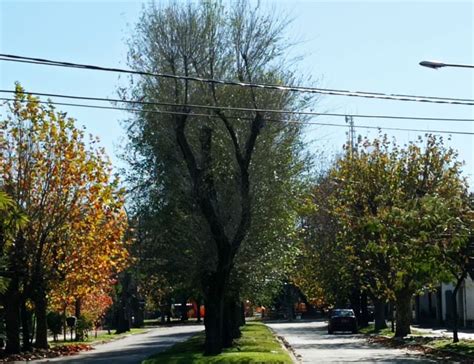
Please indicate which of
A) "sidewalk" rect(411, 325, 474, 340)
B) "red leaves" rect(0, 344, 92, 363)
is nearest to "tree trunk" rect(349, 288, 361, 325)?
"sidewalk" rect(411, 325, 474, 340)

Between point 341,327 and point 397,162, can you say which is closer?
point 397,162

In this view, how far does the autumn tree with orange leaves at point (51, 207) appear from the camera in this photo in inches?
1369

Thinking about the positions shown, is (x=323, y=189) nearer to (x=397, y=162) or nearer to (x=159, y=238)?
(x=397, y=162)

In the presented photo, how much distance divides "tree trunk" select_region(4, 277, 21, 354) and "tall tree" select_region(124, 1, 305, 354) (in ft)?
37.4

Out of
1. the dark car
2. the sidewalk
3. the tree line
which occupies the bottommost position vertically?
the sidewalk

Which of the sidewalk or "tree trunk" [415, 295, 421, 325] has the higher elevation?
"tree trunk" [415, 295, 421, 325]

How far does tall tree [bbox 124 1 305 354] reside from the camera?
2345 centimetres

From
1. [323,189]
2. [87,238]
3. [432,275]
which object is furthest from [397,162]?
[87,238]

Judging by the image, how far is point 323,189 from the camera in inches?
1940

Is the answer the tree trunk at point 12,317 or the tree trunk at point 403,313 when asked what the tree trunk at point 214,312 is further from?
the tree trunk at point 403,313

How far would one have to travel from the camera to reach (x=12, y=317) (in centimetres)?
3488

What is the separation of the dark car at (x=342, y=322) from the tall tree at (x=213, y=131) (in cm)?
2855

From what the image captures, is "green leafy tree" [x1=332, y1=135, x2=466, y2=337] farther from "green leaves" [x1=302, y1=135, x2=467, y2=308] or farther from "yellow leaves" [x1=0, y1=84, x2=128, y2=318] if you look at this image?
"yellow leaves" [x1=0, y1=84, x2=128, y2=318]

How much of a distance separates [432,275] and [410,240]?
4277 millimetres
